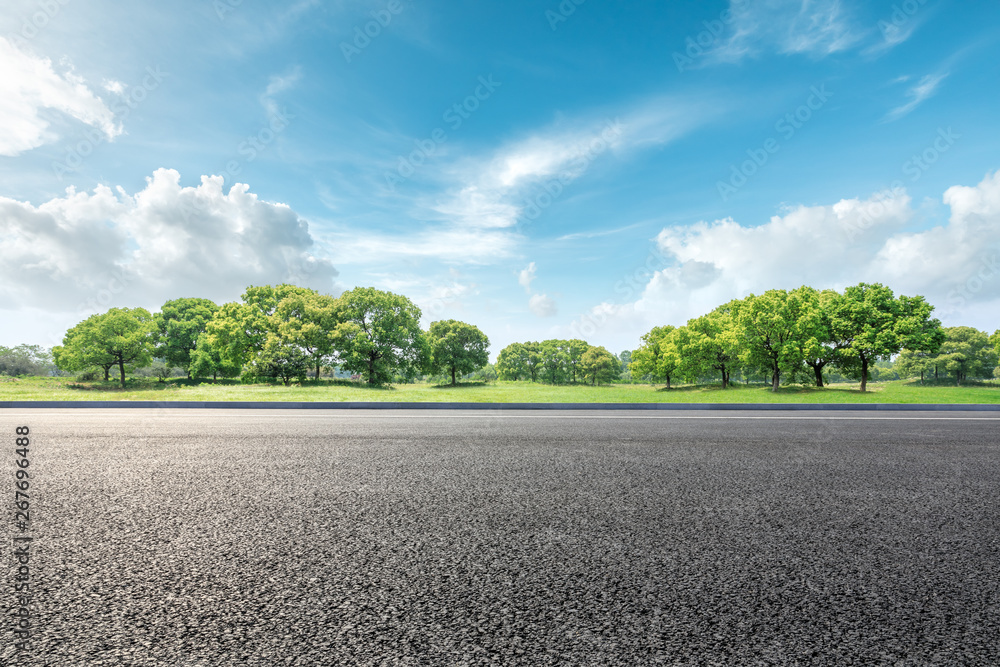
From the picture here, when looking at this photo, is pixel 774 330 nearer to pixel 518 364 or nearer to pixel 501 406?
pixel 501 406

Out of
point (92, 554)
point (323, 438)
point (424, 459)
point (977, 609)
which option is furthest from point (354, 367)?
point (977, 609)

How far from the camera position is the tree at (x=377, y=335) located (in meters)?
39.5

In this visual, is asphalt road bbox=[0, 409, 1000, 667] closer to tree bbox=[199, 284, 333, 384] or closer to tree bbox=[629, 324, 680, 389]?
tree bbox=[199, 284, 333, 384]

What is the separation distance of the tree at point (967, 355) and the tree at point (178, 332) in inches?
3600

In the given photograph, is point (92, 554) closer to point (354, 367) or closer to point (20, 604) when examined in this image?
point (20, 604)

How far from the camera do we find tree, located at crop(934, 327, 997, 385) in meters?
59.1

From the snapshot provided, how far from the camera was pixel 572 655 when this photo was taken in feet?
6.98

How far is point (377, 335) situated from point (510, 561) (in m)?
39.5

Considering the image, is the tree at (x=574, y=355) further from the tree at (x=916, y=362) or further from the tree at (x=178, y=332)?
the tree at (x=178, y=332)

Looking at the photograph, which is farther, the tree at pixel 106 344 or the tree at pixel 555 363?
the tree at pixel 555 363

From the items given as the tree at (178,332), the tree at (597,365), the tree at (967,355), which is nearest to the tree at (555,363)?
the tree at (597,365)

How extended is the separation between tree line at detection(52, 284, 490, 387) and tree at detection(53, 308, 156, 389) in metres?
0.07

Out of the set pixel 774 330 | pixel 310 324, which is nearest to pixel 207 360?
pixel 310 324

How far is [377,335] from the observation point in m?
41.0
